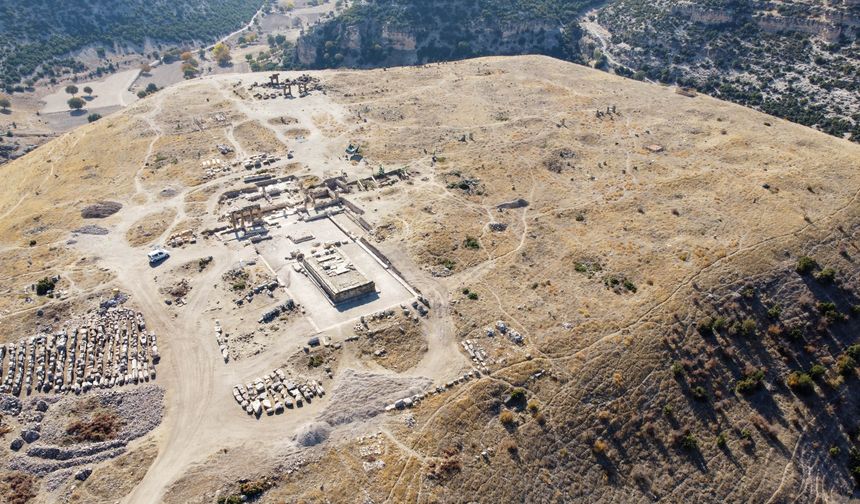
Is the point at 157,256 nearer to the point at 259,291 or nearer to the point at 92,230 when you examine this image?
the point at 92,230

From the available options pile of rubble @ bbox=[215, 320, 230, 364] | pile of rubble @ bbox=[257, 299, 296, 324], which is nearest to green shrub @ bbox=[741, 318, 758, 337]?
pile of rubble @ bbox=[257, 299, 296, 324]

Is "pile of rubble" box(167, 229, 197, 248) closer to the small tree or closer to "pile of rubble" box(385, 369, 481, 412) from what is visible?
"pile of rubble" box(385, 369, 481, 412)

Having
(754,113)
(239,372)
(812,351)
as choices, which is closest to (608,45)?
(754,113)

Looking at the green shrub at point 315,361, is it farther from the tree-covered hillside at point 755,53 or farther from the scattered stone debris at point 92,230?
the tree-covered hillside at point 755,53

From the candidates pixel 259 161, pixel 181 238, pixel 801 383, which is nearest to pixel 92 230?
pixel 181 238

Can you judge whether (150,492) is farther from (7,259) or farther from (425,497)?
(7,259)

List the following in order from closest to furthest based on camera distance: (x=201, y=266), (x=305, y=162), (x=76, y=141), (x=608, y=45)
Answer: (x=201, y=266)
(x=305, y=162)
(x=76, y=141)
(x=608, y=45)
